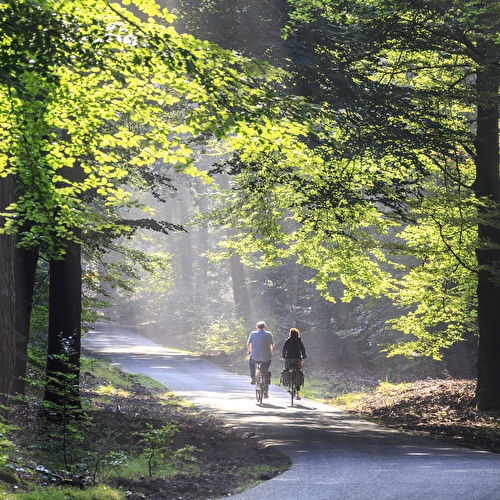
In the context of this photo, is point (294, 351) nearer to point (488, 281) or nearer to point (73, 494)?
point (488, 281)

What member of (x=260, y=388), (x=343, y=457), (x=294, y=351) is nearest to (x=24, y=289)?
(x=343, y=457)

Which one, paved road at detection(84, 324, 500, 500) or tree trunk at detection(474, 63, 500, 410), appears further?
tree trunk at detection(474, 63, 500, 410)

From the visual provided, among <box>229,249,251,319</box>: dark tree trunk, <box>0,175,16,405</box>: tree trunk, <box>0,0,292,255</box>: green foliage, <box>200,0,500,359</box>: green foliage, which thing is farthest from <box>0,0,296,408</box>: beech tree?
<box>229,249,251,319</box>: dark tree trunk

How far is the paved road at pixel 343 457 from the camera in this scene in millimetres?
8359

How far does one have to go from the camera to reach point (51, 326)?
43.9 ft

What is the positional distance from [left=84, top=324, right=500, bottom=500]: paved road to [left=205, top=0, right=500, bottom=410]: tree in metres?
4.02

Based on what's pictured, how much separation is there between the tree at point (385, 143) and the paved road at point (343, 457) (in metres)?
4.02

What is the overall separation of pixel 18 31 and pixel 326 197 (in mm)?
9112

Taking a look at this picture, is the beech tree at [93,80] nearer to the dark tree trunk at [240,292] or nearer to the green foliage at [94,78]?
the green foliage at [94,78]

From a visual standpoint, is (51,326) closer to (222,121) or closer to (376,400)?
(222,121)

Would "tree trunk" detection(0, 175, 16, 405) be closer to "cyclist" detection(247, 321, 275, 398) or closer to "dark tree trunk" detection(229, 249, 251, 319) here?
"cyclist" detection(247, 321, 275, 398)

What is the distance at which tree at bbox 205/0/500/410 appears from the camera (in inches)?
539

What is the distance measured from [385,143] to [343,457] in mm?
5866

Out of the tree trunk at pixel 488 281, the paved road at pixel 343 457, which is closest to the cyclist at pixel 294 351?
the paved road at pixel 343 457
